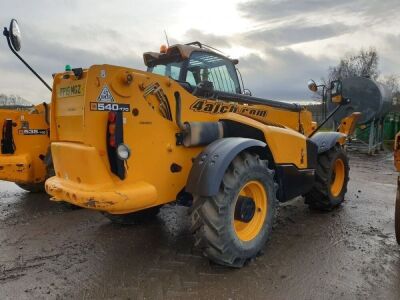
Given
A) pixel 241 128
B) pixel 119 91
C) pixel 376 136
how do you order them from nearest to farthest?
pixel 119 91 < pixel 241 128 < pixel 376 136

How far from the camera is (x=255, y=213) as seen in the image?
13.7 ft

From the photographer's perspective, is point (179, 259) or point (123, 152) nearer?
point (123, 152)

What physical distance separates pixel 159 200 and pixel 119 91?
1.12 meters

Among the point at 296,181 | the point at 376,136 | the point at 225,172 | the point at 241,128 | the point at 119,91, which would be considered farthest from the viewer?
the point at 376,136

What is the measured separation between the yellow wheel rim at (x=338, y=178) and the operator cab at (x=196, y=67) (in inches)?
85.0

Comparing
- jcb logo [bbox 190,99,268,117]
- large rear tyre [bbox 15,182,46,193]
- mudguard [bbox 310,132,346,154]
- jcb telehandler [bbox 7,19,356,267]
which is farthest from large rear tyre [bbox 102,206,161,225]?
large rear tyre [bbox 15,182,46,193]

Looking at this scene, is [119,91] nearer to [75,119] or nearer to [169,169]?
[75,119]

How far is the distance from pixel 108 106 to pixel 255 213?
6.29 feet

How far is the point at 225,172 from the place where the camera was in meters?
3.77

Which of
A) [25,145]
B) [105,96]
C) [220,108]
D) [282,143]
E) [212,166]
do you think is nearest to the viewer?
[105,96]

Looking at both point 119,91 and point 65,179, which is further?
point 65,179

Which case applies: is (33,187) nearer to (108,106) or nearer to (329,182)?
(108,106)

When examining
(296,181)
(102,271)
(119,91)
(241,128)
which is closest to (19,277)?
(102,271)

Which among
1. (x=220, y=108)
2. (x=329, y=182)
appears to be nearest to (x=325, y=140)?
(x=329, y=182)
